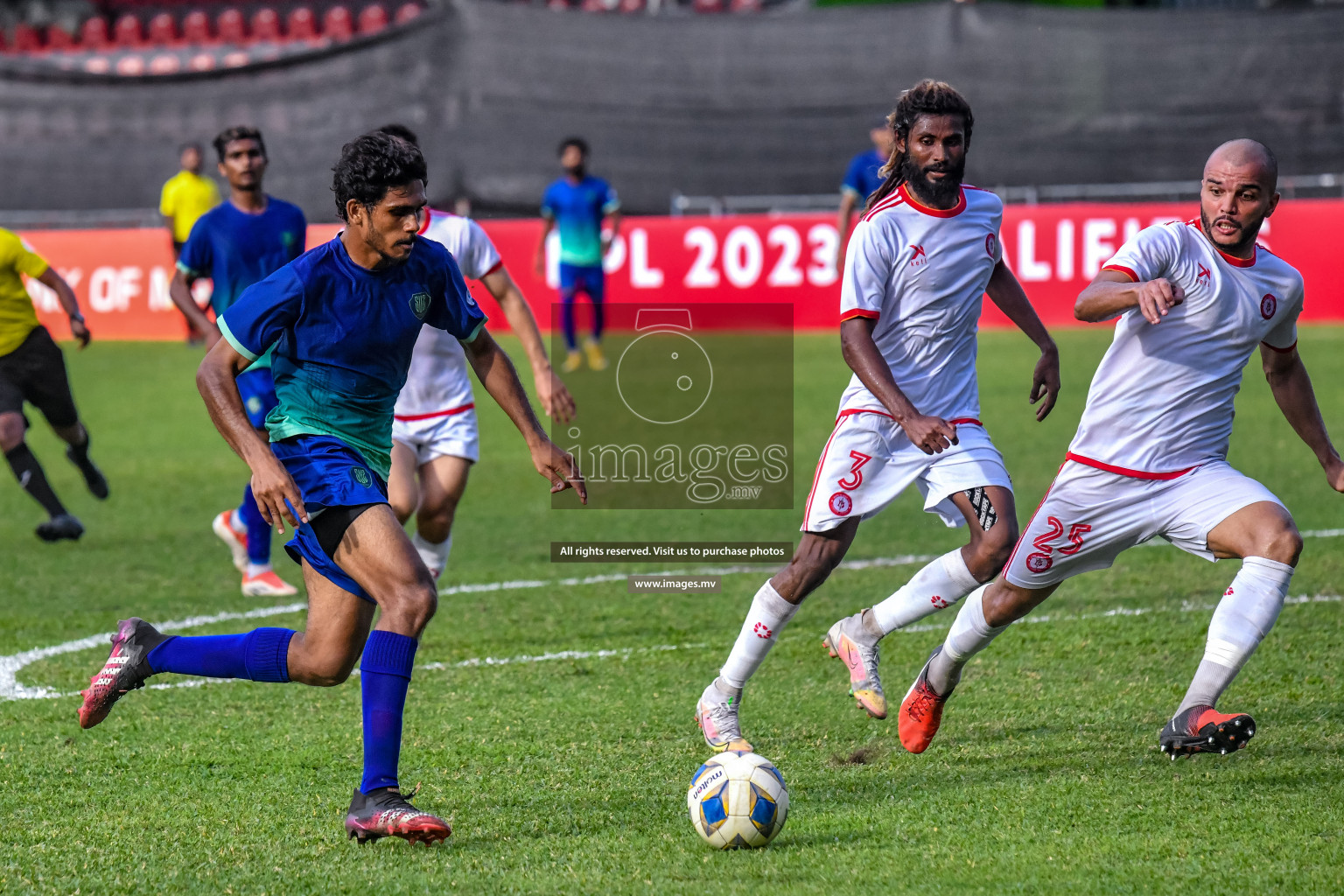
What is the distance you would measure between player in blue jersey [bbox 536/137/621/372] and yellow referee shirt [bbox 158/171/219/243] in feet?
12.3

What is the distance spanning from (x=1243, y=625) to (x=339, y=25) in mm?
28738

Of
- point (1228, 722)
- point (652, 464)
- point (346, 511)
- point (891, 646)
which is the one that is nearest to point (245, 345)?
point (346, 511)

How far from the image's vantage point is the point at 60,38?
3241 centimetres

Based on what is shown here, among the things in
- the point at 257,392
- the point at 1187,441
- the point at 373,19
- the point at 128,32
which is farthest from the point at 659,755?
the point at 128,32

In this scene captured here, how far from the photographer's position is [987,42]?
20.7 meters

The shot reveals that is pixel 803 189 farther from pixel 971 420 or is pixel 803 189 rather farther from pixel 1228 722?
pixel 1228 722

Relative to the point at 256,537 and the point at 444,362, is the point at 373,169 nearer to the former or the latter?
the point at 444,362

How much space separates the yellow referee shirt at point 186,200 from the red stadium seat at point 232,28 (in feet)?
48.1

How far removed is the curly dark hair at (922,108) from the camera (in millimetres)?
5133

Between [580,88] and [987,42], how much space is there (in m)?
5.51

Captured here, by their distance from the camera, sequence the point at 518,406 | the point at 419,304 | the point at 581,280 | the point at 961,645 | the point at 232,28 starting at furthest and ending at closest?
the point at 232,28 → the point at 581,280 → the point at 961,645 → the point at 518,406 → the point at 419,304

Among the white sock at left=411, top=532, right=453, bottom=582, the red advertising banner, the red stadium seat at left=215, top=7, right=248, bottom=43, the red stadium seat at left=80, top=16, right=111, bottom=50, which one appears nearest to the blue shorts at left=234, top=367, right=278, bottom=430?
the white sock at left=411, top=532, right=453, bottom=582

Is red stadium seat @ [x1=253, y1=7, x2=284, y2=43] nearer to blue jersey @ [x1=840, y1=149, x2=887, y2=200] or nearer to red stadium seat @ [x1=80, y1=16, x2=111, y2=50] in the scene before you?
red stadium seat @ [x1=80, y1=16, x2=111, y2=50]

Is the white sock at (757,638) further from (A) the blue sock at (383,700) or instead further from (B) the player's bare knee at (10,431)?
(B) the player's bare knee at (10,431)
